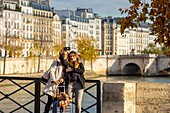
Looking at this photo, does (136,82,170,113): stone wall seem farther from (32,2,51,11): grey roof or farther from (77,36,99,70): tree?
(32,2,51,11): grey roof

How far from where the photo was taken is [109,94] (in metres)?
8.95

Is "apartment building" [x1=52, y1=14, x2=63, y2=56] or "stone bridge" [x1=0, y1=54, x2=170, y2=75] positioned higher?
"apartment building" [x1=52, y1=14, x2=63, y2=56]

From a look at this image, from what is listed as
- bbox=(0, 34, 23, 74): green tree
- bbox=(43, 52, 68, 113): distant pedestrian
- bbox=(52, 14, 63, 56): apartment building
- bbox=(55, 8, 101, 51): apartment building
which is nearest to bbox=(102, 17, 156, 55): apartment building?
bbox=(55, 8, 101, 51): apartment building

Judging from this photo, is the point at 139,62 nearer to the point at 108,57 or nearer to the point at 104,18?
the point at 108,57

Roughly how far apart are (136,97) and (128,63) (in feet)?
219

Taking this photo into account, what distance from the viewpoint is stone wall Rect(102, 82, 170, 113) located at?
8.90 metres

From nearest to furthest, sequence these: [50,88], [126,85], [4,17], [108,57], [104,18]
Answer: [126,85] → [50,88] → [4,17] → [108,57] → [104,18]

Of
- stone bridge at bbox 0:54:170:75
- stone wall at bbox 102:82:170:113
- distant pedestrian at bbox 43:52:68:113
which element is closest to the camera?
stone wall at bbox 102:82:170:113

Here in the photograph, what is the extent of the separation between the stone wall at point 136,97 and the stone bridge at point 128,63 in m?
63.7

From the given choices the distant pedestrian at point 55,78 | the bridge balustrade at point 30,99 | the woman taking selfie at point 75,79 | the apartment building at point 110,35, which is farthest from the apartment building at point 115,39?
the distant pedestrian at point 55,78

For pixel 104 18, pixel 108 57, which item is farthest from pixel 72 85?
pixel 104 18

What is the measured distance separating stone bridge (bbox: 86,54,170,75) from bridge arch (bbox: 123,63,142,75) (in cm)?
76

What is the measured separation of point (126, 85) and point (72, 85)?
3.74 feet

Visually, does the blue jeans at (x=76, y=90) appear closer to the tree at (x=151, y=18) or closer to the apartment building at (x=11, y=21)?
the tree at (x=151, y=18)
